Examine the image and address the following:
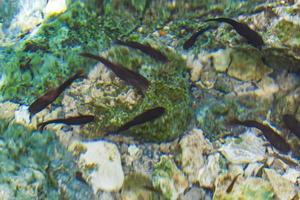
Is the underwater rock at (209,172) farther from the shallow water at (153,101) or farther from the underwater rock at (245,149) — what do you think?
the underwater rock at (245,149)

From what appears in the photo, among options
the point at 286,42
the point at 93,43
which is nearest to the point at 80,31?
the point at 93,43

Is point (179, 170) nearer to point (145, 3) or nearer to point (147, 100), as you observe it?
point (147, 100)

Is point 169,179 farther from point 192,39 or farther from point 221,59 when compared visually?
point 192,39

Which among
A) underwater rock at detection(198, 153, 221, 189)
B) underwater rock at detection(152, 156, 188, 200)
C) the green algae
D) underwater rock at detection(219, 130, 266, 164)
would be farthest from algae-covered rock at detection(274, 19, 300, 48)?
the green algae

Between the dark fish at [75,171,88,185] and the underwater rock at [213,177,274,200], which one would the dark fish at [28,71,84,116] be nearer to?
the dark fish at [75,171,88,185]

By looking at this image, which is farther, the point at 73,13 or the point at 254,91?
the point at 73,13
